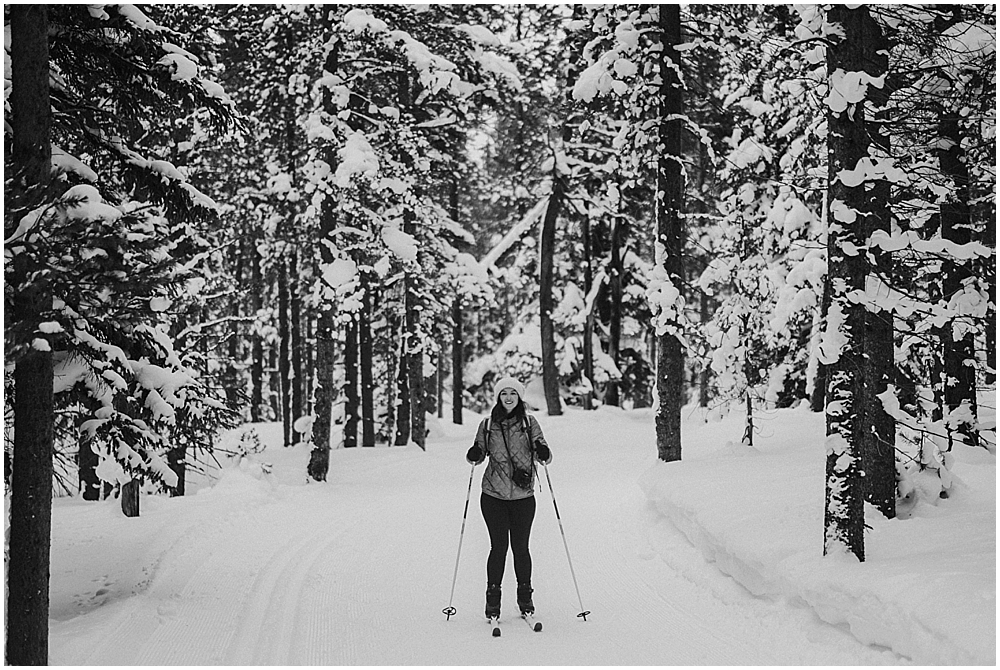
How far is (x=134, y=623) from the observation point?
25.6ft

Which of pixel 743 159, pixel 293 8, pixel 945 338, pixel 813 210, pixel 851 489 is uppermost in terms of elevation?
pixel 293 8

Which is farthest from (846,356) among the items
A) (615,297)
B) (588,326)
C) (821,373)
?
(615,297)

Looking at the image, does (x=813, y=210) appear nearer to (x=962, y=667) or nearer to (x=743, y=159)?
(x=743, y=159)

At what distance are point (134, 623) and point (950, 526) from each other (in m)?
8.06

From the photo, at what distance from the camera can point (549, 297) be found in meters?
25.8

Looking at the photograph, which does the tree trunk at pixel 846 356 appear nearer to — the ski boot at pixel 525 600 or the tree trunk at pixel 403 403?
the ski boot at pixel 525 600

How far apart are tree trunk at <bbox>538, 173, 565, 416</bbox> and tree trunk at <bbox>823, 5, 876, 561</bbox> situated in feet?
58.6

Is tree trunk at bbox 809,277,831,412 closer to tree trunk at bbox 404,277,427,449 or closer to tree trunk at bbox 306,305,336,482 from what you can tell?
tree trunk at bbox 306,305,336,482

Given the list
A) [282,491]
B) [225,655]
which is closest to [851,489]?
[225,655]

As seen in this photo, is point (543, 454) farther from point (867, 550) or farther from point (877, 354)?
point (877, 354)

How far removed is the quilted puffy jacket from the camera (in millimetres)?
8141

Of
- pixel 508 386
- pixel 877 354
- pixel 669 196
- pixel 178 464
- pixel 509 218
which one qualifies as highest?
pixel 509 218

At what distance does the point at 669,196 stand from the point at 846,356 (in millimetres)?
7449

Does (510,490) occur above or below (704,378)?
above
